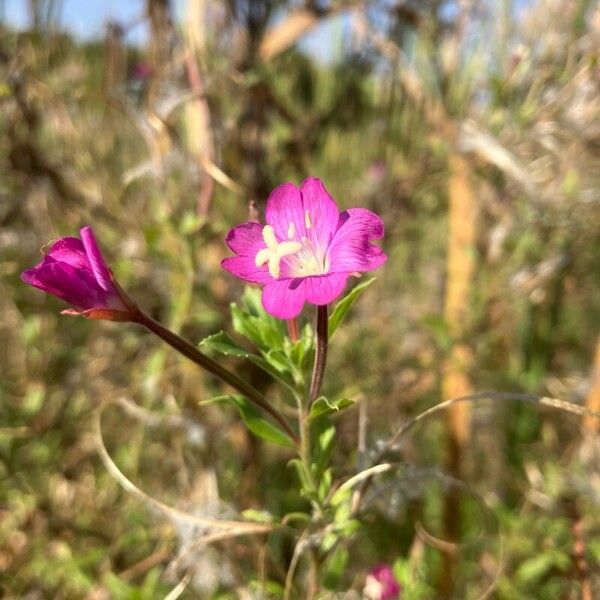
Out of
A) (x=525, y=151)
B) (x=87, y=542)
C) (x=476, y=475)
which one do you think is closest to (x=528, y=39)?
(x=525, y=151)

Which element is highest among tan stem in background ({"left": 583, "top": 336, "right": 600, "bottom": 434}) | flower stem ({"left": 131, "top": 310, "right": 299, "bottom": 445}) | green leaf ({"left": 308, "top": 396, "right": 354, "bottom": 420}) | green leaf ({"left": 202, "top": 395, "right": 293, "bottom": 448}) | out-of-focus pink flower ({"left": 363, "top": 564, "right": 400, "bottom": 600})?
flower stem ({"left": 131, "top": 310, "right": 299, "bottom": 445})

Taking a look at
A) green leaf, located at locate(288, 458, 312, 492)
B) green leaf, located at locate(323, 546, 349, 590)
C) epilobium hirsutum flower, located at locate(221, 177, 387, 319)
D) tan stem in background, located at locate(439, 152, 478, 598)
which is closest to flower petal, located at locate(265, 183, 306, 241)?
epilobium hirsutum flower, located at locate(221, 177, 387, 319)

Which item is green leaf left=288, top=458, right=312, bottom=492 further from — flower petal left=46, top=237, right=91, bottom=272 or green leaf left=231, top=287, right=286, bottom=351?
flower petal left=46, top=237, right=91, bottom=272

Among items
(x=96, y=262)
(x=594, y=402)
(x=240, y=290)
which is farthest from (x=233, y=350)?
(x=594, y=402)

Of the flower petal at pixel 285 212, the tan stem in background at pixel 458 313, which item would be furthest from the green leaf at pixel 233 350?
the tan stem in background at pixel 458 313

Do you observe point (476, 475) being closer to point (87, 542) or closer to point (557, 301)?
point (557, 301)

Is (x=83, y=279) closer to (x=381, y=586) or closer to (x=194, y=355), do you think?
(x=194, y=355)
